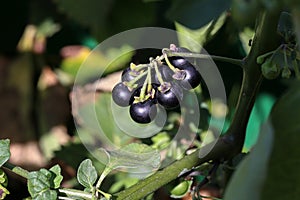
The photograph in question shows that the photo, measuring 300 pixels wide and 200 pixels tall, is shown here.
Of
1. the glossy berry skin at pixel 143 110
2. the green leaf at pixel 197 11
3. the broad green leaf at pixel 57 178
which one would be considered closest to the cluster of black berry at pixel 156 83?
the glossy berry skin at pixel 143 110

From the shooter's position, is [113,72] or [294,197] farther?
[113,72]

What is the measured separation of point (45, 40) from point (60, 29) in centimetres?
8

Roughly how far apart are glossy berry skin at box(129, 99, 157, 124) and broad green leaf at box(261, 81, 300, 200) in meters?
0.26

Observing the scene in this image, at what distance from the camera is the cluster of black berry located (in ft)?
2.69

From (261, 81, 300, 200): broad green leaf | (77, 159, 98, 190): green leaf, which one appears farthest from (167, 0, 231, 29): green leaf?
(261, 81, 300, 200): broad green leaf

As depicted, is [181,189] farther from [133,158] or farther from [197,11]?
[197,11]

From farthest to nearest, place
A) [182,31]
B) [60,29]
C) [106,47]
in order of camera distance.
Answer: [60,29] → [106,47] → [182,31]

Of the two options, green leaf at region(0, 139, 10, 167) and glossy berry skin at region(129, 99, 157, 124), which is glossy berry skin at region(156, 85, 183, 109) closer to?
glossy berry skin at region(129, 99, 157, 124)

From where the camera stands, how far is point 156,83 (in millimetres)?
830

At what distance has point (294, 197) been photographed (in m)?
0.64

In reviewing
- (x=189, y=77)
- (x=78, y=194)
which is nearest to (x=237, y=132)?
(x=189, y=77)

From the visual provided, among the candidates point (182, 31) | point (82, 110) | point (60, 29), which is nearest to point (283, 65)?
point (182, 31)

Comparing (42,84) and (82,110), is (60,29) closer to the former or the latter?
(42,84)

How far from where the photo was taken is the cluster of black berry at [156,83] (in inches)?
32.3
